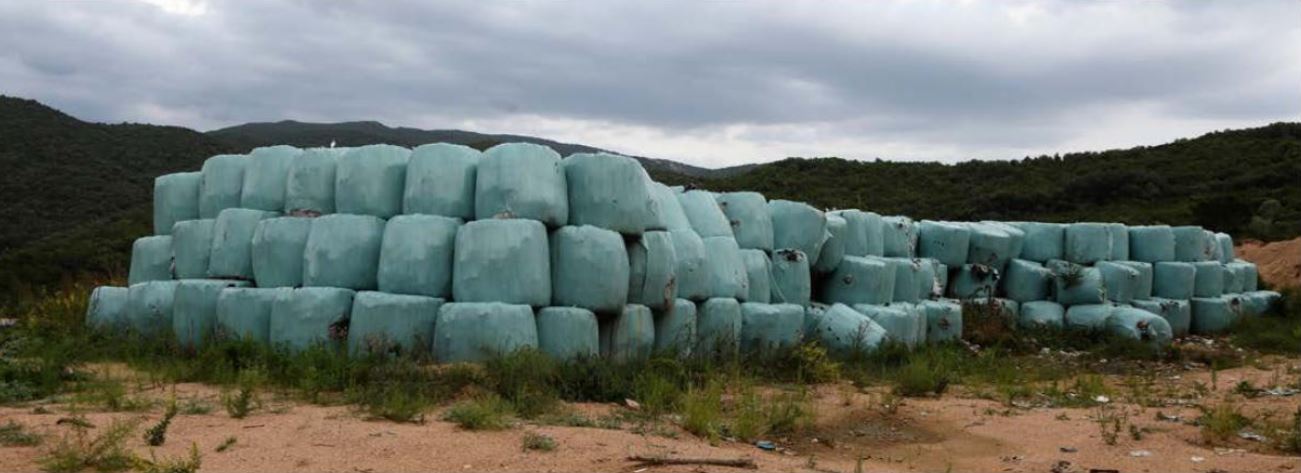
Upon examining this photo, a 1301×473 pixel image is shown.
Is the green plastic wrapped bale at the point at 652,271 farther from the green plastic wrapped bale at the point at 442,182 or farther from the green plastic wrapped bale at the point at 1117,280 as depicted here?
the green plastic wrapped bale at the point at 1117,280

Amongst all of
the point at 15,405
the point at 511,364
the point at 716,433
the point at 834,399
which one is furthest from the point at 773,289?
the point at 15,405

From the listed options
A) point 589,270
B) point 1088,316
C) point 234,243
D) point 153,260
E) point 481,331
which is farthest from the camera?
point 1088,316

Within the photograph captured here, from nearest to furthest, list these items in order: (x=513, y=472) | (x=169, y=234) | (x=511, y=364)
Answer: (x=513, y=472), (x=511, y=364), (x=169, y=234)

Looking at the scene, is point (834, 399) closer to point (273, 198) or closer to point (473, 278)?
point (473, 278)

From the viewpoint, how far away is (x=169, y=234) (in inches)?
393

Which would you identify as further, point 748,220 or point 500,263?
point 748,220

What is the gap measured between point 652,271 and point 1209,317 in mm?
9520

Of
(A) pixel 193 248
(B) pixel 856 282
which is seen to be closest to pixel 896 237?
(B) pixel 856 282

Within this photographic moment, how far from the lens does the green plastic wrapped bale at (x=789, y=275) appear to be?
10387mm

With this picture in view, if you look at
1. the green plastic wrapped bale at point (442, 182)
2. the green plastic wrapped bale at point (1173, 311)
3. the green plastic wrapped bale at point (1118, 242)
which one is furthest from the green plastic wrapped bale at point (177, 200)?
the green plastic wrapped bale at point (1173, 311)

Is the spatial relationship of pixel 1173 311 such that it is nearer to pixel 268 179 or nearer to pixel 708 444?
pixel 708 444

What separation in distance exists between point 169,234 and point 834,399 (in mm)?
5968

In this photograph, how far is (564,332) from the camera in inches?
314

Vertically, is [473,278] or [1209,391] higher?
[473,278]
